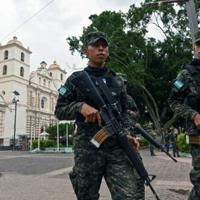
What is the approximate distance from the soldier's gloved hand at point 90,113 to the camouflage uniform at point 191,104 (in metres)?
0.99

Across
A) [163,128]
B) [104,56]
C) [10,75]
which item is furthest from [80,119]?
[10,75]

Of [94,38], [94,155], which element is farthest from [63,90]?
[94,155]

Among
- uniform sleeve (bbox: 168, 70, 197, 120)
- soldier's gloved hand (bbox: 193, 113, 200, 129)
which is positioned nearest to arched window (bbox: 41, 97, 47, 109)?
uniform sleeve (bbox: 168, 70, 197, 120)

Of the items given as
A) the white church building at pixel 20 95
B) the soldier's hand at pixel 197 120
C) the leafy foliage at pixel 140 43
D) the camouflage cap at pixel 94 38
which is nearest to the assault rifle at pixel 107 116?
the camouflage cap at pixel 94 38

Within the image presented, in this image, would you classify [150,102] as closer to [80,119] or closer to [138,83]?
[138,83]

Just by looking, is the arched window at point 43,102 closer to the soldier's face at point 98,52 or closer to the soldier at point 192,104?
the soldier at point 192,104

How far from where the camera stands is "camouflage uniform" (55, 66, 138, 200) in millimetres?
3145

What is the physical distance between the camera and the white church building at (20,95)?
67.8m

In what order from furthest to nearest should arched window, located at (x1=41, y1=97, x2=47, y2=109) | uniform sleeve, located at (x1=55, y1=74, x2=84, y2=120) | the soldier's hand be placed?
arched window, located at (x1=41, y1=97, x2=47, y2=109), the soldier's hand, uniform sleeve, located at (x1=55, y1=74, x2=84, y2=120)

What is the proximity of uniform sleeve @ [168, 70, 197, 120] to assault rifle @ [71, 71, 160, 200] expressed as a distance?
79 centimetres

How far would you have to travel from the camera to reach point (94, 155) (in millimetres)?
3240

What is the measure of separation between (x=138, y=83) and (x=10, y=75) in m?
42.3

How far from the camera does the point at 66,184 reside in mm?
9016

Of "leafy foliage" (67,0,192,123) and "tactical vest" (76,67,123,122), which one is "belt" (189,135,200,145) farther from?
"leafy foliage" (67,0,192,123)
